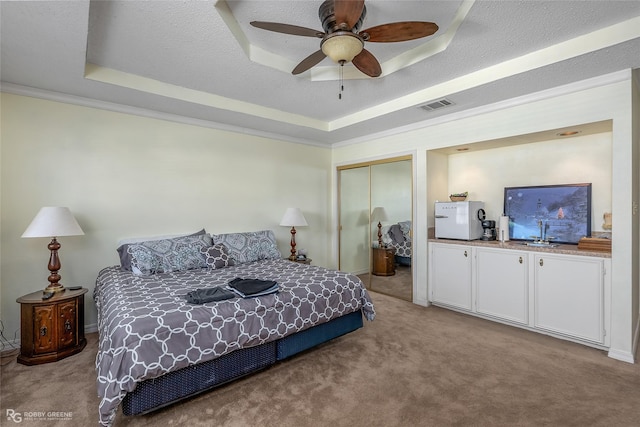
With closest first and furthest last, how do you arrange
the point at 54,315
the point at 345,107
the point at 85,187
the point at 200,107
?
the point at 54,315
the point at 85,187
the point at 200,107
the point at 345,107

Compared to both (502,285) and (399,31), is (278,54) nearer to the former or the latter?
(399,31)

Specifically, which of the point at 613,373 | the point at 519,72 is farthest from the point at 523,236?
the point at 519,72


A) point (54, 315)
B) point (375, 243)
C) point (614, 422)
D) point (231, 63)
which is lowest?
point (614, 422)

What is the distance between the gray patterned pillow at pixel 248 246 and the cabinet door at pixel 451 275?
211 cm

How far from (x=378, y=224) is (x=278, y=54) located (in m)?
2.91

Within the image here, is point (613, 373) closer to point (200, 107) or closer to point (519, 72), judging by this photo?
point (519, 72)

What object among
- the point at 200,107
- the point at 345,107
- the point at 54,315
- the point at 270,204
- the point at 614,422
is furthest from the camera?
the point at 270,204

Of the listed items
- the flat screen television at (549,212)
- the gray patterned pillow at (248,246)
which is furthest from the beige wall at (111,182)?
the flat screen television at (549,212)

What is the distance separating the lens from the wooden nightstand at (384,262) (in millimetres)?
4621

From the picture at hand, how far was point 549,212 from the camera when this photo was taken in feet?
11.0

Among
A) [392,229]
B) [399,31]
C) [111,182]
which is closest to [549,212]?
[392,229]

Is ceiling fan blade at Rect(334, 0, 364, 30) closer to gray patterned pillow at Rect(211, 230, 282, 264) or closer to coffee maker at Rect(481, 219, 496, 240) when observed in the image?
gray patterned pillow at Rect(211, 230, 282, 264)

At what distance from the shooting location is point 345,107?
3932mm

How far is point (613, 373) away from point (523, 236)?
1549mm
